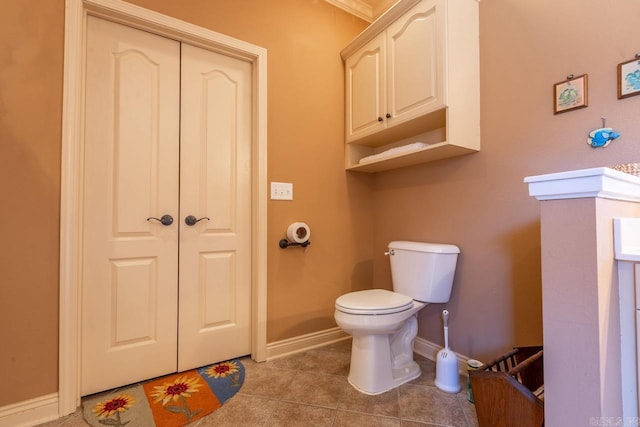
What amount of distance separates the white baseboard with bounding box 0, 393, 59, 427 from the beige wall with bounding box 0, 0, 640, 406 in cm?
3

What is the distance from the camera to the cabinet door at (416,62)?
5.00 ft

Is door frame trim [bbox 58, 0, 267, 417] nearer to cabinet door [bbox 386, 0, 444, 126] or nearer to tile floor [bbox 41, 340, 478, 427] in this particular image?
tile floor [bbox 41, 340, 478, 427]

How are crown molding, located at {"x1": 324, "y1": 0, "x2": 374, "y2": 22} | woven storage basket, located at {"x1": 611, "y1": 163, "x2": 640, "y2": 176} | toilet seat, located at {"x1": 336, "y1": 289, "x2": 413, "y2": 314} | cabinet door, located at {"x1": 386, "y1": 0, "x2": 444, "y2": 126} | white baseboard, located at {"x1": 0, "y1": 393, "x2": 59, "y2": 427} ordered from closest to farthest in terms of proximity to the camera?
woven storage basket, located at {"x1": 611, "y1": 163, "x2": 640, "y2": 176} < white baseboard, located at {"x1": 0, "y1": 393, "x2": 59, "y2": 427} < toilet seat, located at {"x1": 336, "y1": 289, "x2": 413, "y2": 314} < cabinet door, located at {"x1": 386, "y1": 0, "x2": 444, "y2": 126} < crown molding, located at {"x1": 324, "y1": 0, "x2": 374, "y2": 22}

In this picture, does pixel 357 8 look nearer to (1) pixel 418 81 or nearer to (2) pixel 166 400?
(1) pixel 418 81

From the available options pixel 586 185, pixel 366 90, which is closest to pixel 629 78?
pixel 586 185

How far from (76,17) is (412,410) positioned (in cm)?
241

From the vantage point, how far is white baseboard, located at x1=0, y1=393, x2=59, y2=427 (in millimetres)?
1213

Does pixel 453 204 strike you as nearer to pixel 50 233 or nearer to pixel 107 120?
pixel 107 120

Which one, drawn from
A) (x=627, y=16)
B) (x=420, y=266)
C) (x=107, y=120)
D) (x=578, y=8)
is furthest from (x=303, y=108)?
(x=627, y=16)

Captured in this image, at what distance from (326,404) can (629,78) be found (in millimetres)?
1876

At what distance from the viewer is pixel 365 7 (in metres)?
2.28

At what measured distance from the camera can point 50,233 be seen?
4.27ft

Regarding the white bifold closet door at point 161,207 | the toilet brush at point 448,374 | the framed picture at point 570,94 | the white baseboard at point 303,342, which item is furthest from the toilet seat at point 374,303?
the framed picture at point 570,94

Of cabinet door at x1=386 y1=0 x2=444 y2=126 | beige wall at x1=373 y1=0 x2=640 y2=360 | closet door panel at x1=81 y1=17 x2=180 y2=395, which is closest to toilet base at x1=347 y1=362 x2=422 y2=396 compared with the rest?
beige wall at x1=373 y1=0 x2=640 y2=360
